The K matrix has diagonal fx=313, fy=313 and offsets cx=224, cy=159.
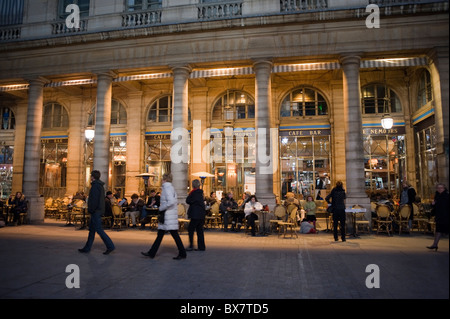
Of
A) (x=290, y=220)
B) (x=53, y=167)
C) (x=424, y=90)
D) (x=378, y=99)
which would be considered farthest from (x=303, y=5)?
(x=53, y=167)

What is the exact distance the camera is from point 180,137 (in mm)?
13430

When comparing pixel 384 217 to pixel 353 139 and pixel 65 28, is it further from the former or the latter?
pixel 65 28

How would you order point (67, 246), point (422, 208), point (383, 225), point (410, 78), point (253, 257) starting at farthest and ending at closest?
point (410, 78), point (422, 208), point (383, 225), point (67, 246), point (253, 257)

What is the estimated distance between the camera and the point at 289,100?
18188 millimetres

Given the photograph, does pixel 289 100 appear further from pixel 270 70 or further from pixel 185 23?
pixel 185 23

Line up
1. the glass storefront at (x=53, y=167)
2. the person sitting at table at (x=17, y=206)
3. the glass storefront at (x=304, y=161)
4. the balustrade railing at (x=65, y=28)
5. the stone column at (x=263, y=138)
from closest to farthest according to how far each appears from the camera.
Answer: the stone column at (x=263, y=138) < the person sitting at table at (x=17, y=206) < the balustrade railing at (x=65, y=28) < the glass storefront at (x=304, y=161) < the glass storefront at (x=53, y=167)

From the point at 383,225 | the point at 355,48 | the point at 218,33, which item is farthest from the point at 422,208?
the point at 218,33

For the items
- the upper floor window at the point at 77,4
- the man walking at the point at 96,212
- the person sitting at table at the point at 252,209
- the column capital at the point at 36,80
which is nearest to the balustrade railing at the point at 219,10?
the upper floor window at the point at 77,4

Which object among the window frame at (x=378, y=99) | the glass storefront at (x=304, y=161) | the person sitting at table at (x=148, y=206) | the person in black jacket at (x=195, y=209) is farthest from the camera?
the glass storefront at (x=304, y=161)

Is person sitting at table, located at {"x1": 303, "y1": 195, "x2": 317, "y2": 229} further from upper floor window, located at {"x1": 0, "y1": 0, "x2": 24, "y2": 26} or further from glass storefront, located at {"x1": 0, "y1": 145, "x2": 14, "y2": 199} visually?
glass storefront, located at {"x1": 0, "y1": 145, "x2": 14, "y2": 199}

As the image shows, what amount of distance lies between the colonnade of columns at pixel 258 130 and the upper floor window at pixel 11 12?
14.1 feet

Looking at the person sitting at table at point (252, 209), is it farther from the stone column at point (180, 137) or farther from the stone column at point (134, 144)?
the stone column at point (134, 144)

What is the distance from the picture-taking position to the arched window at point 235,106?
61.1 ft

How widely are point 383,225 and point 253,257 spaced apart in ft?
23.0
